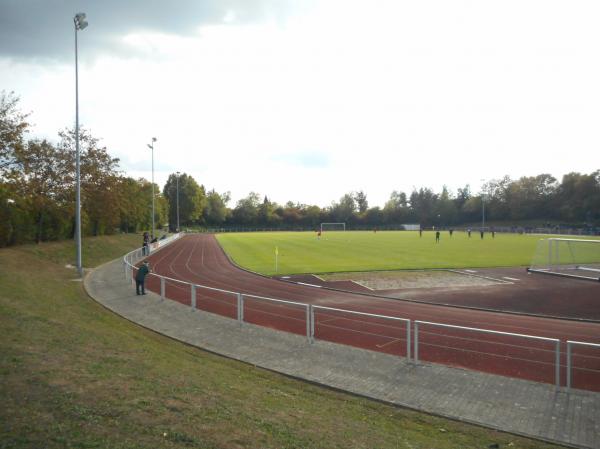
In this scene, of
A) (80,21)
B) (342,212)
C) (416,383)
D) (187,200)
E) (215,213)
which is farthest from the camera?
(342,212)

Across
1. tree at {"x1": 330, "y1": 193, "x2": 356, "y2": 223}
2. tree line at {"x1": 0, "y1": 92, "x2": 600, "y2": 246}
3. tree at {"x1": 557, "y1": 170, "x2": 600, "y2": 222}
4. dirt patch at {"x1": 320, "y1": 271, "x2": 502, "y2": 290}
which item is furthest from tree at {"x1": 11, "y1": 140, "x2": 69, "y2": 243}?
tree at {"x1": 557, "y1": 170, "x2": 600, "y2": 222}

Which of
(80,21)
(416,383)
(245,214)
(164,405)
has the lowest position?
(416,383)

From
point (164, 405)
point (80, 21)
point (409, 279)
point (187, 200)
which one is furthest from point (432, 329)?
point (187, 200)

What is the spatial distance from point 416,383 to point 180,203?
10642 cm

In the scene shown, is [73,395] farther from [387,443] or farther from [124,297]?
[124,297]

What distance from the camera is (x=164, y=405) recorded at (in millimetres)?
5750

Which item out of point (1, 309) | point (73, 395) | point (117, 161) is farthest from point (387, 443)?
point (117, 161)

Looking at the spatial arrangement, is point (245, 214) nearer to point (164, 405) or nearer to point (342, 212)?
point (342, 212)

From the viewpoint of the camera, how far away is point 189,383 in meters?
6.93

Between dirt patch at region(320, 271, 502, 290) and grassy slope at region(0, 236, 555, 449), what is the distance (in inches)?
488

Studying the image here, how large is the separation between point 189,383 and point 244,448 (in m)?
2.50

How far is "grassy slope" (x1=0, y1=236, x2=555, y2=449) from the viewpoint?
4824 mm

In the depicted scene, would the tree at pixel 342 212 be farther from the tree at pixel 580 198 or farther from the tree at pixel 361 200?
the tree at pixel 580 198

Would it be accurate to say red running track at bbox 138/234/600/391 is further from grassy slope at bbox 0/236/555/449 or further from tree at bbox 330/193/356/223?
tree at bbox 330/193/356/223
